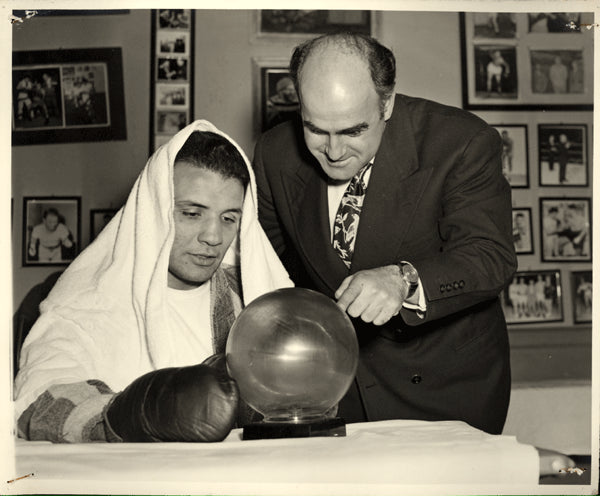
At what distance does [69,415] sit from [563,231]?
3.07 meters

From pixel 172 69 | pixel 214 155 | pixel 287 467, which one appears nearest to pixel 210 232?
pixel 214 155

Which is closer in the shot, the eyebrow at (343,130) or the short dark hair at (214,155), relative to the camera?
the eyebrow at (343,130)

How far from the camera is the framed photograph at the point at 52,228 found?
12.7 feet

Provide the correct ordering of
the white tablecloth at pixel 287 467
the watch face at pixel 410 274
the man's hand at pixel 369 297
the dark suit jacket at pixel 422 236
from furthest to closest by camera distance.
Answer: the dark suit jacket at pixel 422 236
the watch face at pixel 410 274
the man's hand at pixel 369 297
the white tablecloth at pixel 287 467

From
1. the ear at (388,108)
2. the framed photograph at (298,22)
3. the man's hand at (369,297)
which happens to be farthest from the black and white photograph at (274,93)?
the man's hand at (369,297)

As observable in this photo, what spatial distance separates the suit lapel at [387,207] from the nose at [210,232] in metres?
0.42

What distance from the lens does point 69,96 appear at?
3.94 metres

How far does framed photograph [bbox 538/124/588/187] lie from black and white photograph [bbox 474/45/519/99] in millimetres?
273

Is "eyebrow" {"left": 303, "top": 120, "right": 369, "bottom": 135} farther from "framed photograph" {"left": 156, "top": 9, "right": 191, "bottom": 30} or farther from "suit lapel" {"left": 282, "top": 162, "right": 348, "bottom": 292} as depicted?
"framed photograph" {"left": 156, "top": 9, "right": 191, "bottom": 30}

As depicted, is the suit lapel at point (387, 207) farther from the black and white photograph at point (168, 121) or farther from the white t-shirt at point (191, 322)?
the black and white photograph at point (168, 121)

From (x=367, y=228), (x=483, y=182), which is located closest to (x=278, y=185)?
(x=367, y=228)

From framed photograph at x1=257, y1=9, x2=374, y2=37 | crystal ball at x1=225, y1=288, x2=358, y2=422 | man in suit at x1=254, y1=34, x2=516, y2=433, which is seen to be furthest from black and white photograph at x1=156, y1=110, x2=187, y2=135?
crystal ball at x1=225, y1=288, x2=358, y2=422

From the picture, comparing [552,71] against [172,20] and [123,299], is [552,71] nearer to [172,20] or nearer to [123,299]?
[172,20]

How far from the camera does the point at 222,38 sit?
3.94 meters
